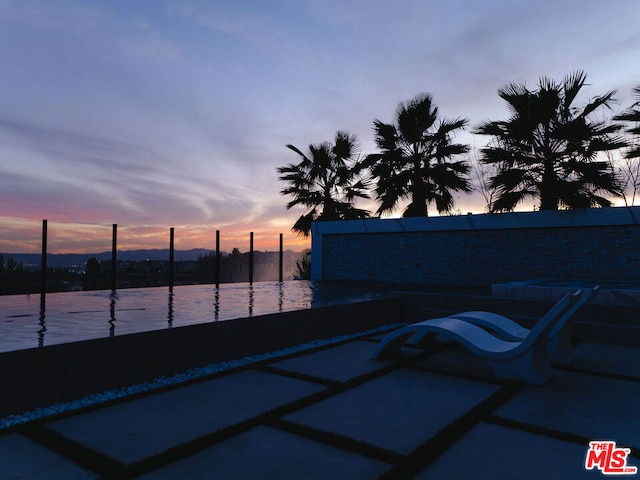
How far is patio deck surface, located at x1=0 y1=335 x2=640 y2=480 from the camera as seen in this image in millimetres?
2453

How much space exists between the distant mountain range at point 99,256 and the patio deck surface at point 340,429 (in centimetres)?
834

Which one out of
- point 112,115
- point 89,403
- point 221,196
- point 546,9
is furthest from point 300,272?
point 89,403

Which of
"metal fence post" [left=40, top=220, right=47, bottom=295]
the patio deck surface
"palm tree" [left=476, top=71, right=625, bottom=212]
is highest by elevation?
"palm tree" [left=476, top=71, right=625, bottom=212]

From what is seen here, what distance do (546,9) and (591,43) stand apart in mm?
2312

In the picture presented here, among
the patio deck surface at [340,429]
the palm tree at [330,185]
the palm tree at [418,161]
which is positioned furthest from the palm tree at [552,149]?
the patio deck surface at [340,429]

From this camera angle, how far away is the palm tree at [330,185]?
20891 millimetres

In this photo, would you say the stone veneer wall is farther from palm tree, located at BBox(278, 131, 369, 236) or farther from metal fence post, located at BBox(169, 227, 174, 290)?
metal fence post, located at BBox(169, 227, 174, 290)

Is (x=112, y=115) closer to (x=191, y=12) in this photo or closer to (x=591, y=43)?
(x=191, y=12)

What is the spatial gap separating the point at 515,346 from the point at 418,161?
1479 centimetres

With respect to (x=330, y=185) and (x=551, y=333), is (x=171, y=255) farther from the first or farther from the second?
(x=551, y=333)

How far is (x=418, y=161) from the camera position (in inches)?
715

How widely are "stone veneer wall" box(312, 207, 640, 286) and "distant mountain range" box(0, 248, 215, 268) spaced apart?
5.95m
